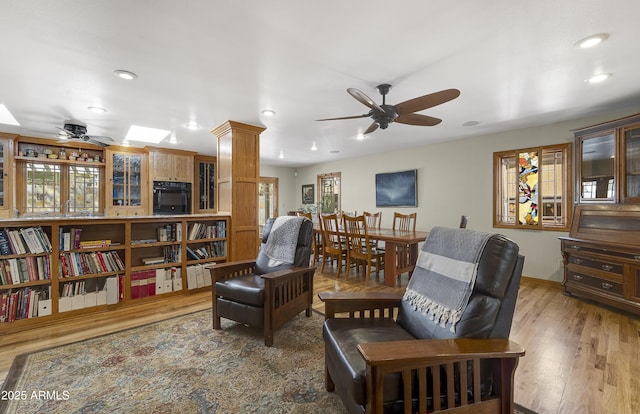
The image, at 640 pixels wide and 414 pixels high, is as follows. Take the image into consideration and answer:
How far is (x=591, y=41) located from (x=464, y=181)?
312cm

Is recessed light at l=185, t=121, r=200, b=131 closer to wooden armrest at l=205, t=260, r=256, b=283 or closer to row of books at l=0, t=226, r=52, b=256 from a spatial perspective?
row of books at l=0, t=226, r=52, b=256

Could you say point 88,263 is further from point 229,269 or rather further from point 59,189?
point 59,189

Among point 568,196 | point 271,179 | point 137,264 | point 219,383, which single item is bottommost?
point 219,383

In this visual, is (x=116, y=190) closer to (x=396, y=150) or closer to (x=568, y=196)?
(x=396, y=150)

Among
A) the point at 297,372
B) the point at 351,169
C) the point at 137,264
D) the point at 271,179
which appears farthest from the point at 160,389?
the point at 271,179

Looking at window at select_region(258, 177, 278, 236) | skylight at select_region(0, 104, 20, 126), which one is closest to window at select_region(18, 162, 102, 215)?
skylight at select_region(0, 104, 20, 126)

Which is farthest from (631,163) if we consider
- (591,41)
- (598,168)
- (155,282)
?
(155,282)

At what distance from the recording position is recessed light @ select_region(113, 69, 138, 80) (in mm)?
2438

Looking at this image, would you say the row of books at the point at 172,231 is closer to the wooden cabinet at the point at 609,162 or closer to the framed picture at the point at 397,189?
the framed picture at the point at 397,189

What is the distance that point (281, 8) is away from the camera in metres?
1.66

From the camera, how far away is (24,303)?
2.63 meters

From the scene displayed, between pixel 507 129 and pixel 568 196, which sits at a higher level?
pixel 507 129

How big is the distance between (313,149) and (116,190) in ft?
13.1

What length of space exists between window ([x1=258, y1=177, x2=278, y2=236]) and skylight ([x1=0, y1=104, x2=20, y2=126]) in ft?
16.3
